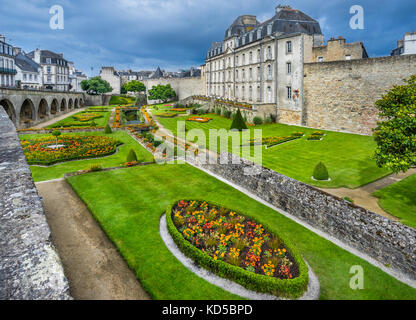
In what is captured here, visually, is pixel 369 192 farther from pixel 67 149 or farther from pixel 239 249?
pixel 67 149

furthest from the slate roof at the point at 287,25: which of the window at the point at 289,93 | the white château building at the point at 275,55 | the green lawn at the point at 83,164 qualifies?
the green lawn at the point at 83,164

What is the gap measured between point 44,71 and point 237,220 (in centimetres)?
7846

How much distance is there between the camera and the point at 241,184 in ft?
49.5

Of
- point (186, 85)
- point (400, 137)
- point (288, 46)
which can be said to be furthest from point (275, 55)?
point (186, 85)

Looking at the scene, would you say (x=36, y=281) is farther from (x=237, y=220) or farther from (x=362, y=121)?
(x=362, y=121)

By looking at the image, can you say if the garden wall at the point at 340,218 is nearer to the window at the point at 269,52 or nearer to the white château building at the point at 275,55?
the white château building at the point at 275,55

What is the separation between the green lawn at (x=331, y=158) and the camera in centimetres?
1658

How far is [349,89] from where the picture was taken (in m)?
28.3

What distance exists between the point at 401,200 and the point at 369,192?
147cm

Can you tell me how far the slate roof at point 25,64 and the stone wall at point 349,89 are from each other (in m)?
58.7

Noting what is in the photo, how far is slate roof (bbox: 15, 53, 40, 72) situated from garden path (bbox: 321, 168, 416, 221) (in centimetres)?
6682

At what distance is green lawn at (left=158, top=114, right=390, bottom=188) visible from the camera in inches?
653

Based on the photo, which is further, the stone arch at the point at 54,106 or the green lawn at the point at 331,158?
the stone arch at the point at 54,106
